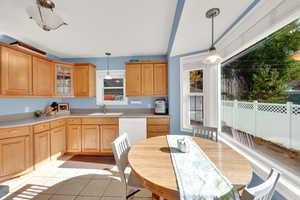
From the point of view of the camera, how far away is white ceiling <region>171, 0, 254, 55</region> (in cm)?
125

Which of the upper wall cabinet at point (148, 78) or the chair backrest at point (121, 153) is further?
the upper wall cabinet at point (148, 78)

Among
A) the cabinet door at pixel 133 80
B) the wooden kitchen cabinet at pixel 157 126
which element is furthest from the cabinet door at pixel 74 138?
the wooden kitchen cabinet at pixel 157 126

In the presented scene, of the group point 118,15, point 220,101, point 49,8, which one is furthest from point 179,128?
point 49,8

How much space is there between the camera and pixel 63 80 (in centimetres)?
309

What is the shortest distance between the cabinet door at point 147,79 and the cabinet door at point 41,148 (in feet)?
6.99

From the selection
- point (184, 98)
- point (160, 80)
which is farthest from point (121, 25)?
point (184, 98)

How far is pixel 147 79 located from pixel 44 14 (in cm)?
205

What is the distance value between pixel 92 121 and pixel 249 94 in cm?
290

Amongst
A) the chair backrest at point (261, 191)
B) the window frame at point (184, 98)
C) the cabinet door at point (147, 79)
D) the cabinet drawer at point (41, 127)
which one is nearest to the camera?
the chair backrest at point (261, 191)

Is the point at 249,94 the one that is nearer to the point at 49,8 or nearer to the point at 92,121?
the point at 49,8

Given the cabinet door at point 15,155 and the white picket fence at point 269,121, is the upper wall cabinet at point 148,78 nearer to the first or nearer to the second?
the white picket fence at point 269,121

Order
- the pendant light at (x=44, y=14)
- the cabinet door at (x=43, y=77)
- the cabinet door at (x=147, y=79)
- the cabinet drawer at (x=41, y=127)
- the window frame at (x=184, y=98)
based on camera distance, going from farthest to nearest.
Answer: the cabinet door at (x=147, y=79), the window frame at (x=184, y=98), the cabinet door at (x=43, y=77), the cabinet drawer at (x=41, y=127), the pendant light at (x=44, y=14)

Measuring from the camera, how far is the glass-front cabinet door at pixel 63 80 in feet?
9.87

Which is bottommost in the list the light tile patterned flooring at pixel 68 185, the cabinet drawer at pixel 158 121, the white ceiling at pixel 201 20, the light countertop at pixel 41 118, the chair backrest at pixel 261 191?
the light tile patterned flooring at pixel 68 185
